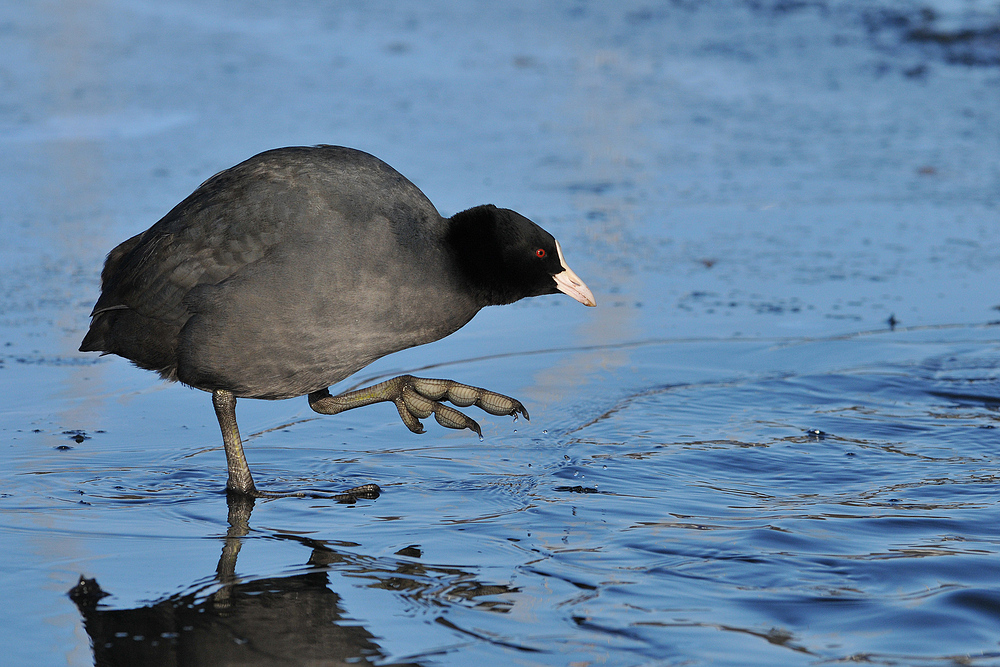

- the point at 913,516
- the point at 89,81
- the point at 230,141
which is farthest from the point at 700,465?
the point at 89,81

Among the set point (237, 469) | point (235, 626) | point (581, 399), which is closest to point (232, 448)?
point (237, 469)

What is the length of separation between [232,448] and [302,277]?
64cm

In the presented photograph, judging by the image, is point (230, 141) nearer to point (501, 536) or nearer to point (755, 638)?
point (501, 536)

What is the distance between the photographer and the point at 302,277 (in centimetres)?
370

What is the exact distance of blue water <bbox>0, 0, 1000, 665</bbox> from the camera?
2996 mm

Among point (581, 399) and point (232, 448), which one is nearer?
point (232, 448)

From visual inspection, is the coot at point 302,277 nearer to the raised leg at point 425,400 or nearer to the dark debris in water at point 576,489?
the raised leg at point 425,400

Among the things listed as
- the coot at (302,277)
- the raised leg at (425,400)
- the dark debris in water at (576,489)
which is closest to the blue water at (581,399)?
the dark debris in water at (576,489)

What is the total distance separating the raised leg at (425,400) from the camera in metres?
4.21

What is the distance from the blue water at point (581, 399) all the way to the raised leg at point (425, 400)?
5.3 inches

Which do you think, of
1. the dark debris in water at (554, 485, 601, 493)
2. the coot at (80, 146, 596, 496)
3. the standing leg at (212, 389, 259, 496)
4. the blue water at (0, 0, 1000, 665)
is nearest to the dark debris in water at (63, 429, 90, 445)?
the blue water at (0, 0, 1000, 665)

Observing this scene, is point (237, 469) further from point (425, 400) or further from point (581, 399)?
point (581, 399)

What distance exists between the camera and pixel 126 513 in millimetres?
3695

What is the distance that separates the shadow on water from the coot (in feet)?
2.45
